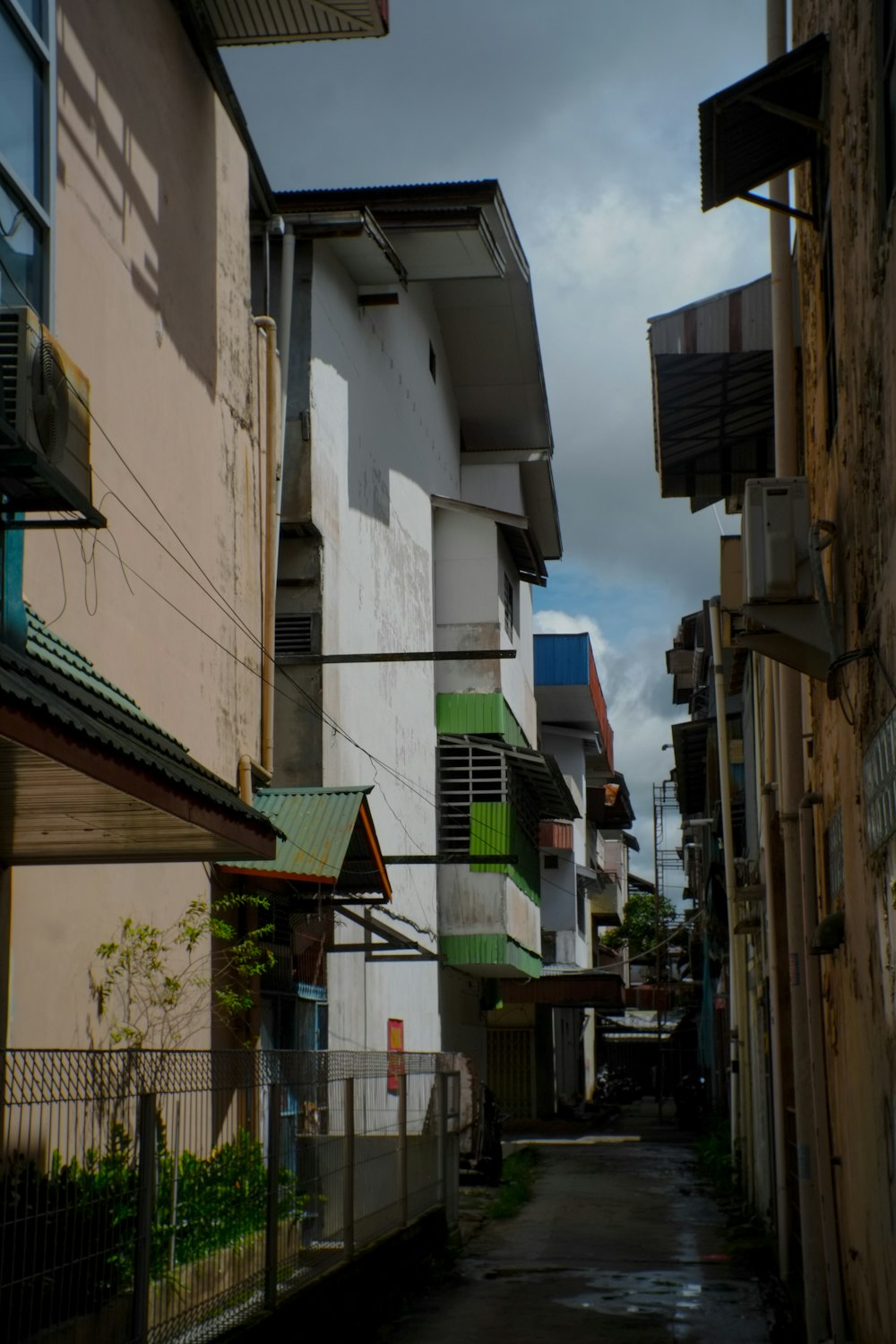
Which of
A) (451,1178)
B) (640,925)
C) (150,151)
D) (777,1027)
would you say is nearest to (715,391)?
(150,151)

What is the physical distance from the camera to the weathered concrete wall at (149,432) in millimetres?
10094

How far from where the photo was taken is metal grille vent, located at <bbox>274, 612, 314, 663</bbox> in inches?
687

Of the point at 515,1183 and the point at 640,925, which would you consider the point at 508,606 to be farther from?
the point at 640,925

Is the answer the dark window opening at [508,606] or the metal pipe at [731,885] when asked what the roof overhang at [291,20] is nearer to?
the metal pipe at [731,885]

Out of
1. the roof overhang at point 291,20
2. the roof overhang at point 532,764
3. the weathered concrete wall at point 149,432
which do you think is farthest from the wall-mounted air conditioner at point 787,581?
the roof overhang at point 532,764

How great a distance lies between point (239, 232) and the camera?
1479 cm

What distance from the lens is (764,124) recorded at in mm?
9812

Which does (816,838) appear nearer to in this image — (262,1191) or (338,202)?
(262,1191)

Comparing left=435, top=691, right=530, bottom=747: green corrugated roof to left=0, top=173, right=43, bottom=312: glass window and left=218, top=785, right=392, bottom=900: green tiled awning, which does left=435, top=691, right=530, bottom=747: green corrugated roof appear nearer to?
left=218, top=785, right=392, bottom=900: green tiled awning

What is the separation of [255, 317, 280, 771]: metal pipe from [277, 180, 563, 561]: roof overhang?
3.64 metres

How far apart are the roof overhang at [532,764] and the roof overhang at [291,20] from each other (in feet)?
40.4

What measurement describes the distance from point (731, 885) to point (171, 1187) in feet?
41.6

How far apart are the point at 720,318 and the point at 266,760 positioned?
5.75 meters

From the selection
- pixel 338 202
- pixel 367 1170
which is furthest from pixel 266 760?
pixel 338 202
